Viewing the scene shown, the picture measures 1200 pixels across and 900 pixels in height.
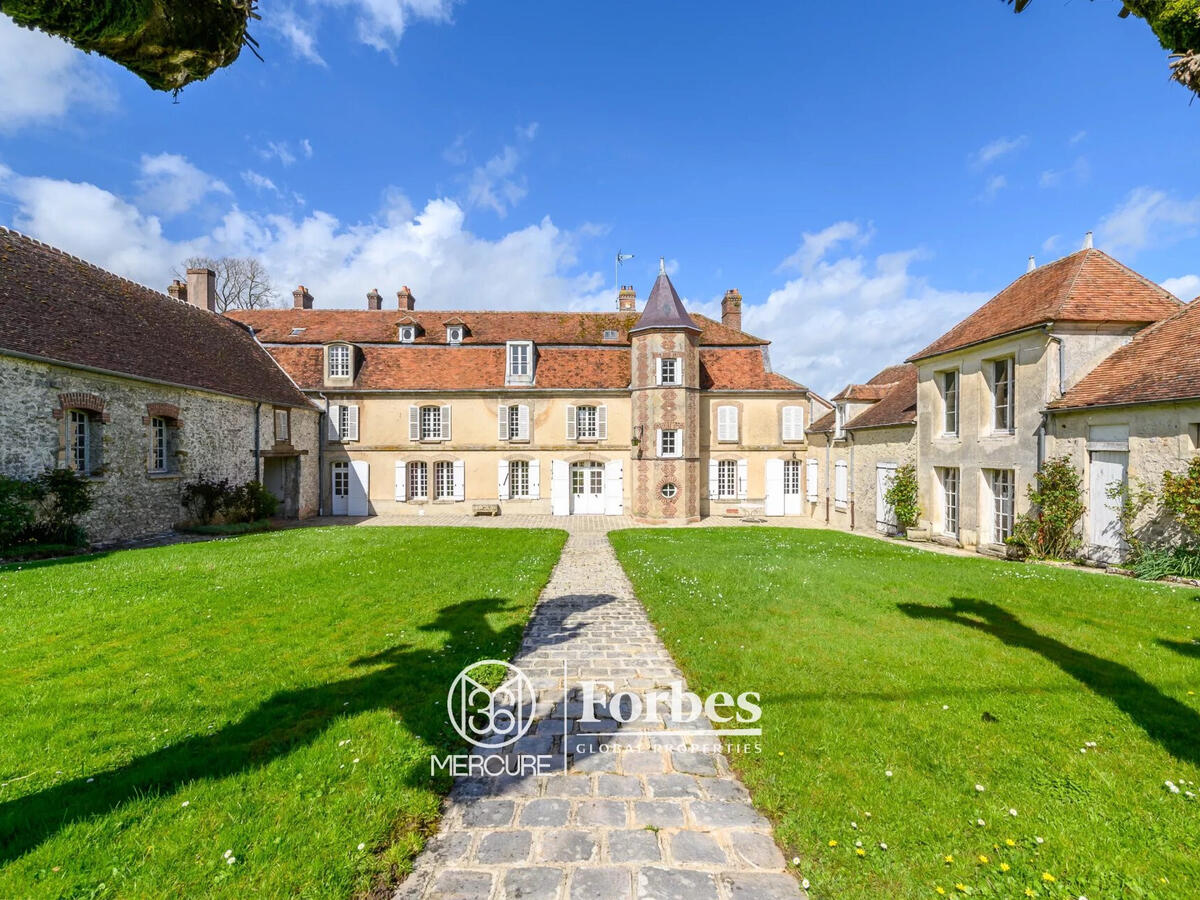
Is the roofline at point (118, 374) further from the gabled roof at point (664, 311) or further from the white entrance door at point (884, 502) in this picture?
the white entrance door at point (884, 502)

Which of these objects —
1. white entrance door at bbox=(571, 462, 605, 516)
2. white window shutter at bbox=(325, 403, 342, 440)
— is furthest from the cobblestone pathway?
white window shutter at bbox=(325, 403, 342, 440)

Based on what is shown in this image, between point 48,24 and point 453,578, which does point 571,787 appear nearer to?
point 48,24

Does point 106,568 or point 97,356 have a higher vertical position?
point 97,356

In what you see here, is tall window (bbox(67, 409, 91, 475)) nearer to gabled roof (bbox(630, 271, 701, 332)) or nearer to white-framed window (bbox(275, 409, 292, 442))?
white-framed window (bbox(275, 409, 292, 442))

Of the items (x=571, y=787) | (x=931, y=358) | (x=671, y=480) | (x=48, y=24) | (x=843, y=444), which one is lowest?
(x=571, y=787)

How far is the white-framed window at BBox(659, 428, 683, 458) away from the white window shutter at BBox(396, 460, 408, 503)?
9.98 metres

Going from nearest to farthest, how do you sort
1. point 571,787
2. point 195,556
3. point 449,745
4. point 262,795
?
point 262,795, point 571,787, point 449,745, point 195,556

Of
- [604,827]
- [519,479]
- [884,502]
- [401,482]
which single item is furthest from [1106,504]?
[401,482]

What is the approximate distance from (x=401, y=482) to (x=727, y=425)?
A: 13002 mm

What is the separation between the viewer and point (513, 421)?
2061 centimetres

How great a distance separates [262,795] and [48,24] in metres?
3.69

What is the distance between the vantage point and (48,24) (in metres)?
2.01

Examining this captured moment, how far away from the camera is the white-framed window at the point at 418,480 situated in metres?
20.5

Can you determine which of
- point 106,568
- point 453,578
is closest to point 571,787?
point 453,578
